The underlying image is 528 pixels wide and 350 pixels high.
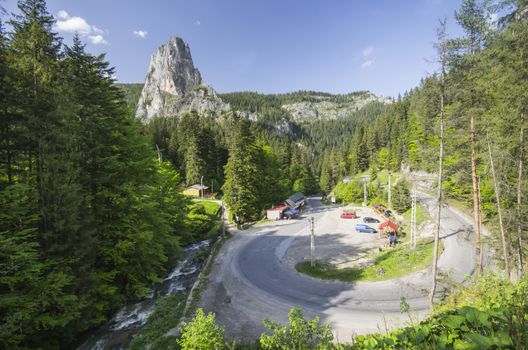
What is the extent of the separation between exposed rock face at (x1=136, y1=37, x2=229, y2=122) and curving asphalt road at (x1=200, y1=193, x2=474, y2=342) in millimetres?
150582

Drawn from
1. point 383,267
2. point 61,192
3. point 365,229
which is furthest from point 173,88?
point 383,267

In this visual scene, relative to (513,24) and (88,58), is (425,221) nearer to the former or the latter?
(513,24)

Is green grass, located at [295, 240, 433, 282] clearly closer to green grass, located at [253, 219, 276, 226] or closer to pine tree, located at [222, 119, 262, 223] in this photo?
green grass, located at [253, 219, 276, 226]

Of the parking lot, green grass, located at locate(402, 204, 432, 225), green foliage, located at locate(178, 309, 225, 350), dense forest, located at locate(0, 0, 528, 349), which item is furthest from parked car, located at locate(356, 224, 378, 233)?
green foliage, located at locate(178, 309, 225, 350)

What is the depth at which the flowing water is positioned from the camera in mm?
12463

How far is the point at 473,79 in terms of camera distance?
11.6 m

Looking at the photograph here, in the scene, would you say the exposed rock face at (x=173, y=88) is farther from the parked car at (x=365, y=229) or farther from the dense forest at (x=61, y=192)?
the dense forest at (x=61, y=192)

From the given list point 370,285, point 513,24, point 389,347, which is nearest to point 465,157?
point 513,24

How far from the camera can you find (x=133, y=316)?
48.6ft

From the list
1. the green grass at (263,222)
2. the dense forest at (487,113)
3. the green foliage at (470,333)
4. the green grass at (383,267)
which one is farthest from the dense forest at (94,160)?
the green grass at (263,222)

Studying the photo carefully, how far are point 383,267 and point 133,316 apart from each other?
17.4 metres

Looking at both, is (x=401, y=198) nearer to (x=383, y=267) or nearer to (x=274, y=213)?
(x=274, y=213)

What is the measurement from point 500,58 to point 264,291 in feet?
57.2

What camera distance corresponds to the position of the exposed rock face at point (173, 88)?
546 feet
